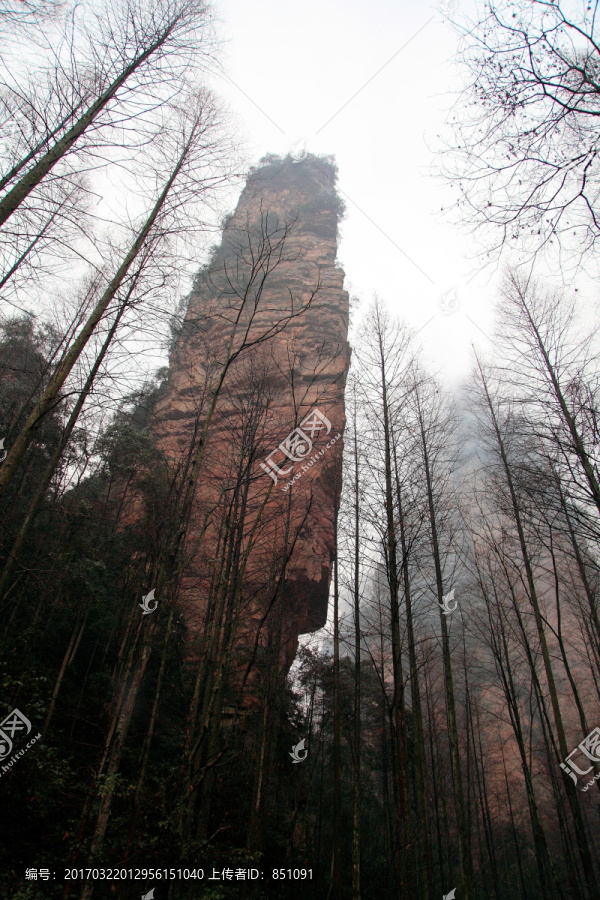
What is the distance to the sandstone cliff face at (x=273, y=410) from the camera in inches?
276

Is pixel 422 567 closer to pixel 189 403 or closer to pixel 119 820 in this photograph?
pixel 119 820

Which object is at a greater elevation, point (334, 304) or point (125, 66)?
point (334, 304)

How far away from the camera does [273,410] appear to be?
12789 millimetres

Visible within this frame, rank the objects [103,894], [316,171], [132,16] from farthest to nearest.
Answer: [316,171] < [103,894] < [132,16]

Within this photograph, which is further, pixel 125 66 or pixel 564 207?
pixel 125 66

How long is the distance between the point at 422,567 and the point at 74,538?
8.08 meters

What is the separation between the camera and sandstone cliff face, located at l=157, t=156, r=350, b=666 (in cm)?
700

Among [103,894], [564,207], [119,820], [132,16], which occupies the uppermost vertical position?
[132,16]

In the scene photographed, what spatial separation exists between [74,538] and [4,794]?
17.6ft

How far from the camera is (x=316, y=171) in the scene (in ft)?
94.9

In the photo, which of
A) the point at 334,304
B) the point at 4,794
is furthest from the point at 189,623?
the point at 334,304

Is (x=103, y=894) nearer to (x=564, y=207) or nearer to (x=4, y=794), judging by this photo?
(x=4, y=794)

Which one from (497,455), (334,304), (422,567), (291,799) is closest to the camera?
(422,567)

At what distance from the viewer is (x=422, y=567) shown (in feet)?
28.4
